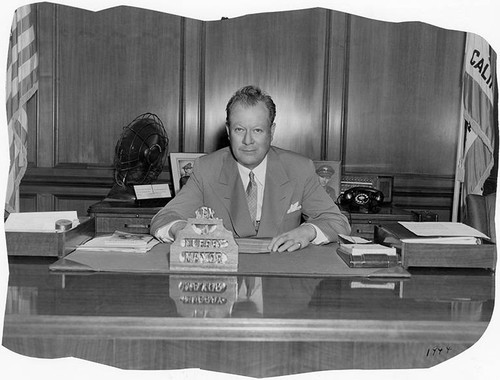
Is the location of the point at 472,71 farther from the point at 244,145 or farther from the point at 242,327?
the point at 242,327

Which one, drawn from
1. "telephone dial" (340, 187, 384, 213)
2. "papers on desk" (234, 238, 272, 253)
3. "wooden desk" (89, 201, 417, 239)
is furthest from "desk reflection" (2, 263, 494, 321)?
"telephone dial" (340, 187, 384, 213)

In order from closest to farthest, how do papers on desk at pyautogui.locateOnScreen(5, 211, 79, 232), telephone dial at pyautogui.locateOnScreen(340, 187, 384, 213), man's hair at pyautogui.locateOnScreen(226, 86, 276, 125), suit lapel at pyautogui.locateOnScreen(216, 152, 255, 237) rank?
1. papers on desk at pyautogui.locateOnScreen(5, 211, 79, 232)
2. man's hair at pyautogui.locateOnScreen(226, 86, 276, 125)
3. suit lapel at pyautogui.locateOnScreen(216, 152, 255, 237)
4. telephone dial at pyautogui.locateOnScreen(340, 187, 384, 213)

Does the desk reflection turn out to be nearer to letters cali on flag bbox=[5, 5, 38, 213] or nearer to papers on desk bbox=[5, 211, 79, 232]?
papers on desk bbox=[5, 211, 79, 232]

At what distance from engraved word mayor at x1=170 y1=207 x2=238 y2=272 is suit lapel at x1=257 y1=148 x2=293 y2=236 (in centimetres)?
89

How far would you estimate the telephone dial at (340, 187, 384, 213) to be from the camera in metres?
4.17

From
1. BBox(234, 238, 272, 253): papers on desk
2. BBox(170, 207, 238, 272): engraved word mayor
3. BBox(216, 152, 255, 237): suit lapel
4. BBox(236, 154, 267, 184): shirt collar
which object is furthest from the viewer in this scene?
BBox(236, 154, 267, 184): shirt collar

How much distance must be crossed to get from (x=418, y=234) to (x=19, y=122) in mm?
3366

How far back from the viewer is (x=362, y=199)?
4.17 m

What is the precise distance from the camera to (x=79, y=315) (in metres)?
1.42

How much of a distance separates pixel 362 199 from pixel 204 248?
2420 millimetres

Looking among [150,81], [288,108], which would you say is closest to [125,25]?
[150,81]

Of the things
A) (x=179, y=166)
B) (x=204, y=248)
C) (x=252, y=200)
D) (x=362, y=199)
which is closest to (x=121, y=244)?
(x=204, y=248)

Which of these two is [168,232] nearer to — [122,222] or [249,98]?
[249,98]

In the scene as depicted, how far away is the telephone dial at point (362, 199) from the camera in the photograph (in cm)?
417
